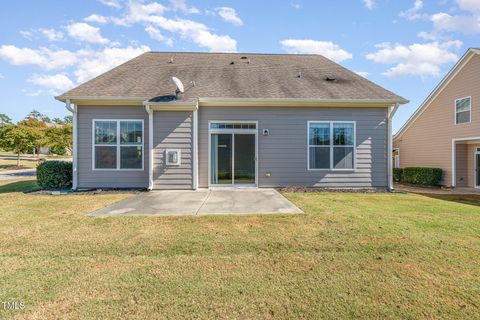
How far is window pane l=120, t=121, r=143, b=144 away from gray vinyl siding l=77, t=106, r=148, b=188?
0.64 feet

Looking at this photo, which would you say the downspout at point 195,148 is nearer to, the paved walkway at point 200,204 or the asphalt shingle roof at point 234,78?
the paved walkway at point 200,204

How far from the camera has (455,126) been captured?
12359mm

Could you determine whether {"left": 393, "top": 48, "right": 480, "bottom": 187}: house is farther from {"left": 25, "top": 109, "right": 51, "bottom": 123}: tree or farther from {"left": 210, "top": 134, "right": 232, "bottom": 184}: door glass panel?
{"left": 25, "top": 109, "right": 51, "bottom": 123}: tree

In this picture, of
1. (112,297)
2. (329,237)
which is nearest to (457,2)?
(329,237)

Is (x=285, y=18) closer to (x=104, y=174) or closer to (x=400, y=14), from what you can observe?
(x=400, y=14)

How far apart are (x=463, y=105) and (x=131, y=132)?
15099 mm

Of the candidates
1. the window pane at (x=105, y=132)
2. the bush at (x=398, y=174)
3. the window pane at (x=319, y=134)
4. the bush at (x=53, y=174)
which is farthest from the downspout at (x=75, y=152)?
the bush at (x=398, y=174)

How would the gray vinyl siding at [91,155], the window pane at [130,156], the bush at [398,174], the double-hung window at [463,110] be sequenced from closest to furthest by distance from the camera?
the gray vinyl siding at [91,155] < the window pane at [130,156] < the double-hung window at [463,110] < the bush at [398,174]

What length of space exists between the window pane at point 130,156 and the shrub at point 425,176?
13747 mm

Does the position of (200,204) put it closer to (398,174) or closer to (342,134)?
(342,134)

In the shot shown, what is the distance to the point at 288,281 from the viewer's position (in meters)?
2.90

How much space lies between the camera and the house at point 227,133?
9.06m

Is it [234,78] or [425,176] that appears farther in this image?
[425,176]

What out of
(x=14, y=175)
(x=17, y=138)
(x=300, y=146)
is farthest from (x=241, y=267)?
(x=17, y=138)
